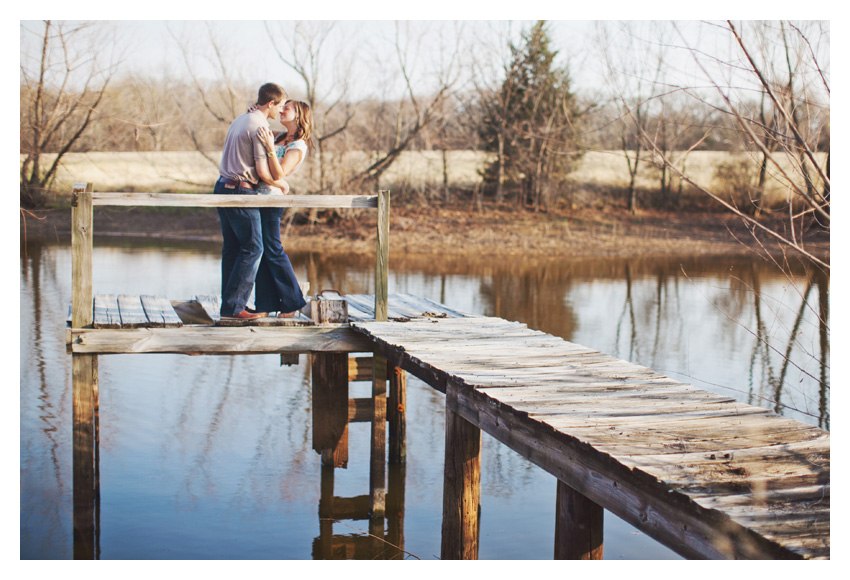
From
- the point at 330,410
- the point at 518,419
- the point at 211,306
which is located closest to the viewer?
the point at 518,419

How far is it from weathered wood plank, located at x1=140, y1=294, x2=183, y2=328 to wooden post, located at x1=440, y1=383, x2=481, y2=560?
2468mm

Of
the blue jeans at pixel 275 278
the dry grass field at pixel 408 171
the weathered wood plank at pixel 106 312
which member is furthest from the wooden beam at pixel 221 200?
the dry grass field at pixel 408 171

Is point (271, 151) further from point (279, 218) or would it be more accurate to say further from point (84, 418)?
point (84, 418)

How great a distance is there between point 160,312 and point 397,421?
2.48 m

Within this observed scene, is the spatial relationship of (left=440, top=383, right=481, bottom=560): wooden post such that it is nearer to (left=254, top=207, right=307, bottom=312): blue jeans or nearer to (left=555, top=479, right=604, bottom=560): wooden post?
(left=555, top=479, right=604, bottom=560): wooden post

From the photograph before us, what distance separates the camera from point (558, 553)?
13.4 ft

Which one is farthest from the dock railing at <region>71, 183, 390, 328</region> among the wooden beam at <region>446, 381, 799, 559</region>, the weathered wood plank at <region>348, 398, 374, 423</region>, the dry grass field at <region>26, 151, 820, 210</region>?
the dry grass field at <region>26, 151, 820, 210</region>

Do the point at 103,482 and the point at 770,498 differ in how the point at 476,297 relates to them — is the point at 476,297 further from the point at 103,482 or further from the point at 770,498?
the point at 770,498

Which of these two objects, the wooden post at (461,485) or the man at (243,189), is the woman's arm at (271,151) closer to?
the man at (243,189)

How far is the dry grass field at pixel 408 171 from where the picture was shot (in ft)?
85.9

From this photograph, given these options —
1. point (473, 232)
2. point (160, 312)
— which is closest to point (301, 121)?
point (160, 312)

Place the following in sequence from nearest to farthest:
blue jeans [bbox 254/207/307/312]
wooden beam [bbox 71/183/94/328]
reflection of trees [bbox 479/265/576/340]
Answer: wooden beam [bbox 71/183/94/328], blue jeans [bbox 254/207/307/312], reflection of trees [bbox 479/265/576/340]

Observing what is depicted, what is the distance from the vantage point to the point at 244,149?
20.5ft

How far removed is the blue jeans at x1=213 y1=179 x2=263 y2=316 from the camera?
20.9 feet
